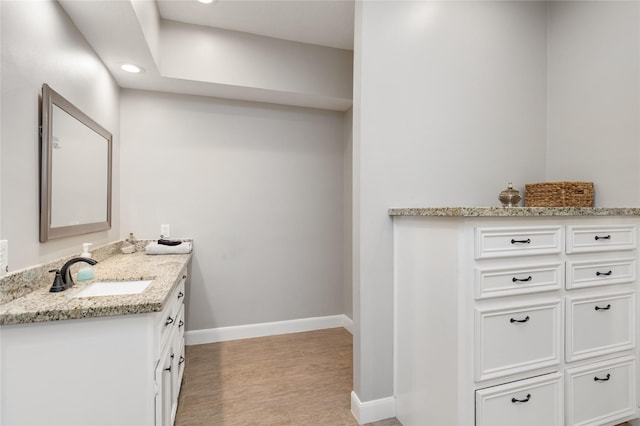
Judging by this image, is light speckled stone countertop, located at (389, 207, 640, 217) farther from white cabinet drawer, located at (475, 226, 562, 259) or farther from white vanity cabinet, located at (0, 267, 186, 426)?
white vanity cabinet, located at (0, 267, 186, 426)

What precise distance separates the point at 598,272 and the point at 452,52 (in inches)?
61.6

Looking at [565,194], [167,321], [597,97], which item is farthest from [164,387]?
[597,97]

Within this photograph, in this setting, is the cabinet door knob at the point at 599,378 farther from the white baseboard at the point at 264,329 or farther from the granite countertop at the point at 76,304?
the granite countertop at the point at 76,304

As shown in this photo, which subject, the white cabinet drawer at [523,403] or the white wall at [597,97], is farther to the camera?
the white wall at [597,97]

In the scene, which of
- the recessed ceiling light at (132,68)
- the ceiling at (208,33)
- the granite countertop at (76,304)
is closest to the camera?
the granite countertop at (76,304)

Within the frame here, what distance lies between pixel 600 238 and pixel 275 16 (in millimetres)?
2690

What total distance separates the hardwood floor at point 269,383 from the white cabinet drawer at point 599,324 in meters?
1.08

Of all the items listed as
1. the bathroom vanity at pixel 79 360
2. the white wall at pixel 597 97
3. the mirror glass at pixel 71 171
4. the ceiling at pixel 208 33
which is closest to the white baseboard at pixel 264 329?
the mirror glass at pixel 71 171

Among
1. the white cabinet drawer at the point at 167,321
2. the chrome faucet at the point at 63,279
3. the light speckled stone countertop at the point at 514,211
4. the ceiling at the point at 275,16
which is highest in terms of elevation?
the ceiling at the point at 275,16

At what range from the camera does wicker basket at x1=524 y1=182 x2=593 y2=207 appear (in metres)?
2.02

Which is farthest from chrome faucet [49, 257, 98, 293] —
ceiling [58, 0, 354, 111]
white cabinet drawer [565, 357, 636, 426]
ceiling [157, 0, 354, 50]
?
white cabinet drawer [565, 357, 636, 426]

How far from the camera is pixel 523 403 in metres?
1.53

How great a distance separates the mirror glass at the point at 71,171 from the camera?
158 centimetres

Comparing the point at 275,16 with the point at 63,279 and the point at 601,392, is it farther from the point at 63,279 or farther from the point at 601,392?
the point at 601,392
